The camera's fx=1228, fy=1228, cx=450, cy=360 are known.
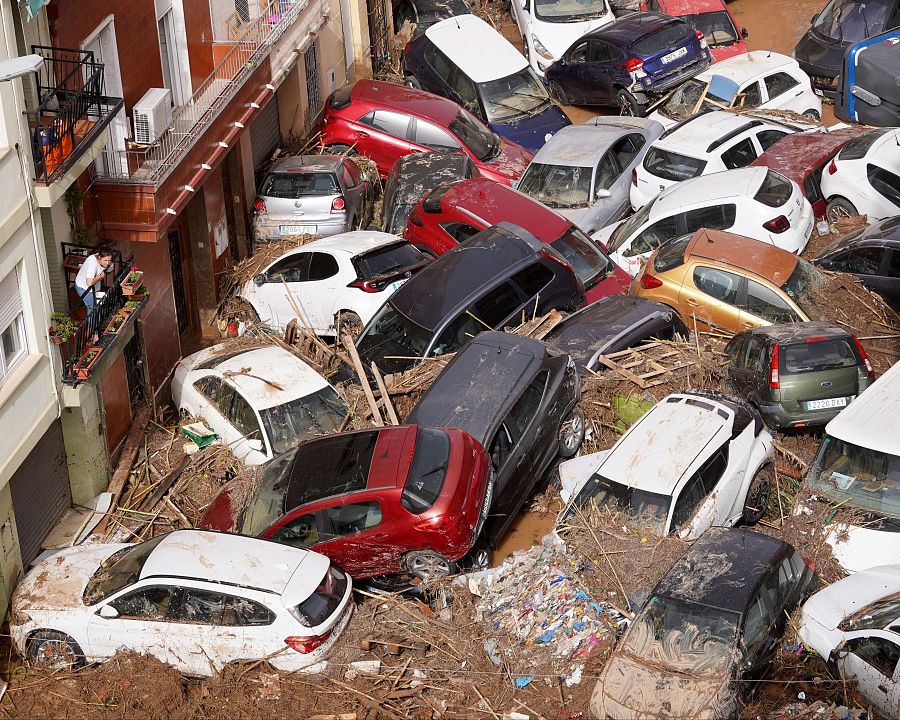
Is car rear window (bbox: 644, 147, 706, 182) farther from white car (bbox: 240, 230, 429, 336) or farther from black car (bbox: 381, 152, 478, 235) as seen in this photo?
white car (bbox: 240, 230, 429, 336)

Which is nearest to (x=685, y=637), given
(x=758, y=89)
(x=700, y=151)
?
(x=700, y=151)

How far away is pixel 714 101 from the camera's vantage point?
21.8 metres

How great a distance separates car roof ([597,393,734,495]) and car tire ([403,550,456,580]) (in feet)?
6.15

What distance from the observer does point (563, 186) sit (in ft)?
63.5

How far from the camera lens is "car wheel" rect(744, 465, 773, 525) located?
12914mm

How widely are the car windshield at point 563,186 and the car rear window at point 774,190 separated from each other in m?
2.90

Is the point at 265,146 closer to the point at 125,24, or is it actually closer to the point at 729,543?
the point at 125,24

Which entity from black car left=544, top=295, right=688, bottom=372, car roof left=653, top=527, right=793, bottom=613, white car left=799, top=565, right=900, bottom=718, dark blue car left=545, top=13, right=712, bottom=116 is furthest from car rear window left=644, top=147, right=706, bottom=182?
white car left=799, top=565, right=900, bottom=718

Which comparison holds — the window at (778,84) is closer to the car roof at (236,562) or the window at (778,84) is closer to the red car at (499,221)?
the red car at (499,221)

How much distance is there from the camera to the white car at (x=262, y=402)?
567 inches

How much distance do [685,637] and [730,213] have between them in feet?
27.7

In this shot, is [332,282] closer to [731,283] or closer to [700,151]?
[731,283]

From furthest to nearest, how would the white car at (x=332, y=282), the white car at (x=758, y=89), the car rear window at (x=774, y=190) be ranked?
the white car at (x=758, y=89)
the car rear window at (x=774, y=190)
the white car at (x=332, y=282)

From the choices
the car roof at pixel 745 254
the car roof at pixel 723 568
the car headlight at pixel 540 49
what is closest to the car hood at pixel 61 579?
the car roof at pixel 723 568
